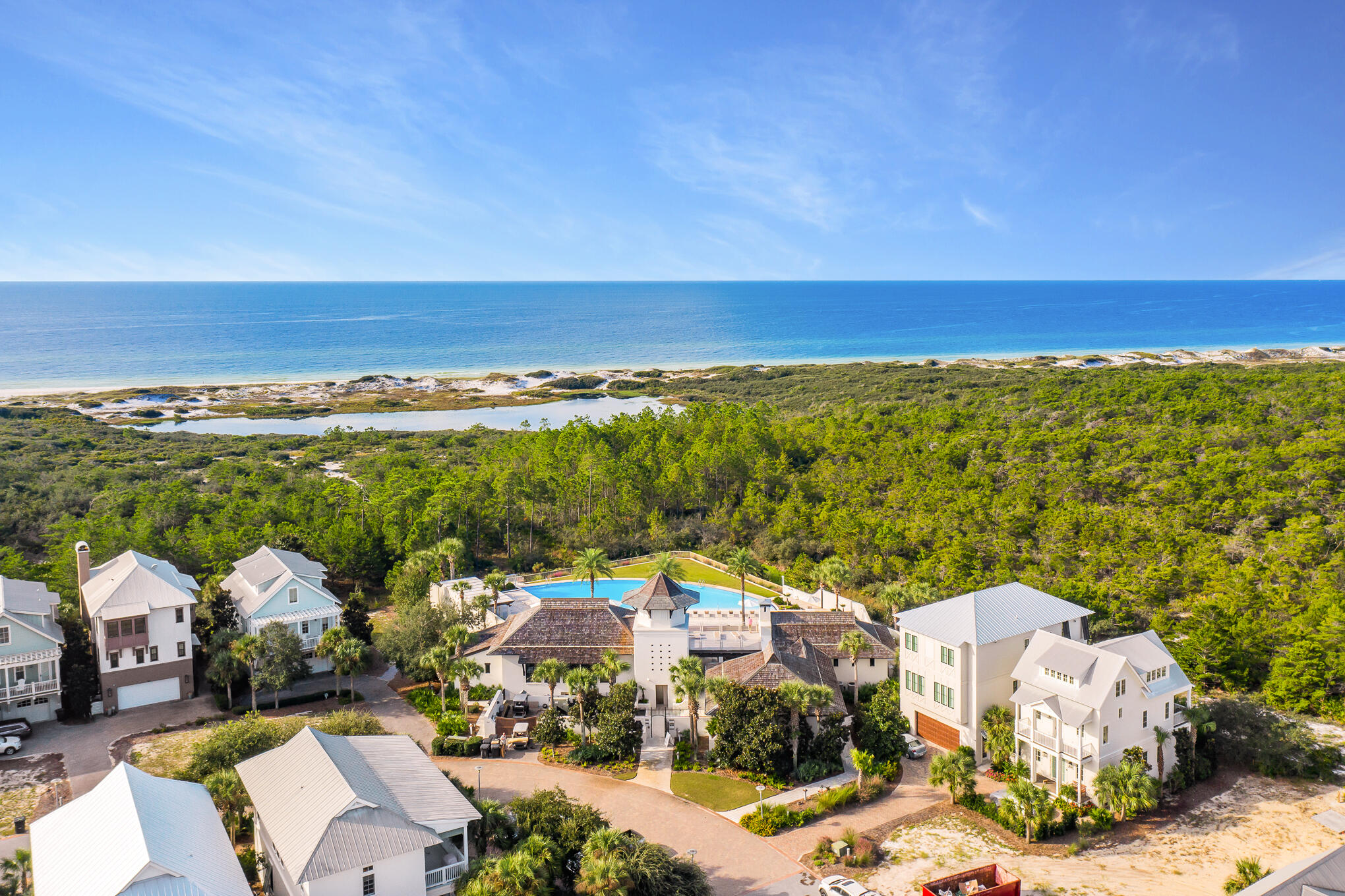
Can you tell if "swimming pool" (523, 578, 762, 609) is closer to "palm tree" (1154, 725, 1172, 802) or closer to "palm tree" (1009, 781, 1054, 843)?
"palm tree" (1009, 781, 1054, 843)

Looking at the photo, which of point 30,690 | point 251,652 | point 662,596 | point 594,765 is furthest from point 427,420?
point 594,765

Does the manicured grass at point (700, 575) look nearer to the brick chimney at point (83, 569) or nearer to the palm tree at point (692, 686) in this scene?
the palm tree at point (692, 686)

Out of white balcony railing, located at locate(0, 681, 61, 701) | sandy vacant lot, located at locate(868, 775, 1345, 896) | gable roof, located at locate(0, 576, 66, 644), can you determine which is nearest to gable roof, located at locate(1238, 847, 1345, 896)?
sandy vacant lot, located at locate(868, 775, 1345, 896)

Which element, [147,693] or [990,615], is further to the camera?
[147,693]

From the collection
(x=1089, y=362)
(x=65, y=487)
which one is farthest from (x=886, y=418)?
(x=1089, y=362)

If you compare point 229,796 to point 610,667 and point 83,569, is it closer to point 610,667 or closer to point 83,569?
point 610,667

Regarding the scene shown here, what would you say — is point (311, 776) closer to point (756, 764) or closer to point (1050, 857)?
point (756, 764)
